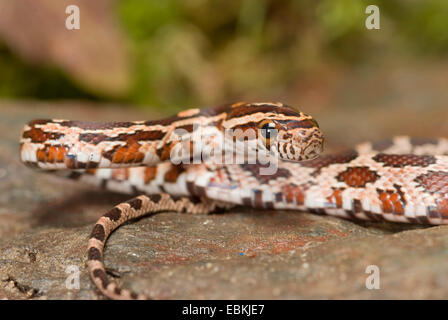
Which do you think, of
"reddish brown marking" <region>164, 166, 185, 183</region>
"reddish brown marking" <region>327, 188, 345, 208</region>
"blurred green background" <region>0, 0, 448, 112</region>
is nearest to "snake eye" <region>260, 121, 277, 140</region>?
"reddish brown marking" <region>327, 188, 345, 208</region>

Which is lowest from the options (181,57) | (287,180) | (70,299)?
(70,299)

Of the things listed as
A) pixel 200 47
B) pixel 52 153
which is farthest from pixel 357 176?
pixel 200 47

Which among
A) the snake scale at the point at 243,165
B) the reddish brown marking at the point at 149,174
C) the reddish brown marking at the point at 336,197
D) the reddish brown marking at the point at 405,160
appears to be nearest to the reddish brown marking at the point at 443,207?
the snake scale at the point at 243,165

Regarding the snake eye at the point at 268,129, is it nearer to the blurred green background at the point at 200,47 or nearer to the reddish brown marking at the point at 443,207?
the reddish brown marking at the point at 443,207

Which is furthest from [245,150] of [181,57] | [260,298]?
[181,57]

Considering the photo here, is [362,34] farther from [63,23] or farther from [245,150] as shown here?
[245,150]
